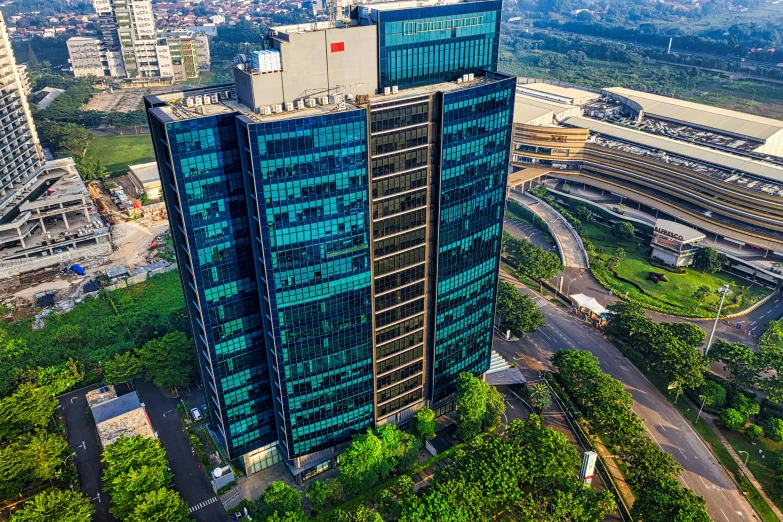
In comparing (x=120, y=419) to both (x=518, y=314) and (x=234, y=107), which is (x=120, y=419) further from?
(x=518, y=314)

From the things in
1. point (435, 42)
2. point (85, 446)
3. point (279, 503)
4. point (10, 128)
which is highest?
point (435, 42)

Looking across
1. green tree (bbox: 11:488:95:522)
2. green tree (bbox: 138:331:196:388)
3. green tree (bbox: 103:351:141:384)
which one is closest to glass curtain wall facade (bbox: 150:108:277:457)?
green tree (bbox: 138:331:196:388)

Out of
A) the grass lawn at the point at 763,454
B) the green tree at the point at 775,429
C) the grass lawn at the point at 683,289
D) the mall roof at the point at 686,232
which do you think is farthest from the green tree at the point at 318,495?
the mall roof at the point at 686,232

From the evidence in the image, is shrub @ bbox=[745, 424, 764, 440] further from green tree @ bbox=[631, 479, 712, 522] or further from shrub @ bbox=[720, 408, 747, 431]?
green tree @ bbox=[631, 479, 712, 522]

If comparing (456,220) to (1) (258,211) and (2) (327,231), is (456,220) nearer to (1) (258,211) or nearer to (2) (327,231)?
Result: (2) (327,231)

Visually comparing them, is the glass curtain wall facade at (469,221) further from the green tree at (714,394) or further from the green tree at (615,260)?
the green tree at (615,260)

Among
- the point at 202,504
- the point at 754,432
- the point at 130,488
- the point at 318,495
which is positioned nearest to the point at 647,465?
the point at 754,432
